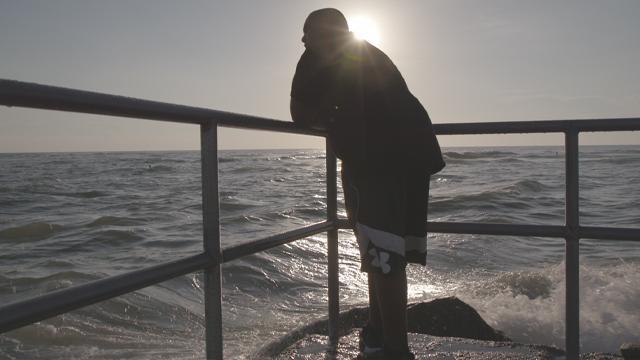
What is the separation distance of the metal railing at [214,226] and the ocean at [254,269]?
0.14 metres

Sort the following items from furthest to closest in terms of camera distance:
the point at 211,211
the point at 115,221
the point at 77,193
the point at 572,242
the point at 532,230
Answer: the point at 77,193, the point at 115,221, the point at 532,230, the point at 572,242, the point at 211,211

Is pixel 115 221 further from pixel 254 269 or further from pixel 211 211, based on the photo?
pixel 211 211

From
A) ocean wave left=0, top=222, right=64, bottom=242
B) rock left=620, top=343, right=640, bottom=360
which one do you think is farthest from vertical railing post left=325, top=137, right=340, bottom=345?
ocean wave left=0, top=222, right=64, bottom=242

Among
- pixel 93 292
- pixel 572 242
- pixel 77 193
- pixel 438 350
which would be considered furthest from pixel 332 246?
pixel 77 193

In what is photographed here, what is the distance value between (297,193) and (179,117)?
48.3 ft

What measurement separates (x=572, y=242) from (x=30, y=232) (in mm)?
9744

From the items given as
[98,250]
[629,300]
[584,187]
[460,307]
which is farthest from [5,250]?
[584,187]

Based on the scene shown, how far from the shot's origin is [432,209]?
527 inches

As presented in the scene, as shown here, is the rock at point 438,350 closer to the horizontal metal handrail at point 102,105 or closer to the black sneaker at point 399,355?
the black sneaker at point 399,355

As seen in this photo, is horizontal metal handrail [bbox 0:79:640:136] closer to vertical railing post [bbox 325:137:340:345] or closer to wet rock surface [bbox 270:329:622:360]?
vertical railing post [bbox 325:137:340:345]

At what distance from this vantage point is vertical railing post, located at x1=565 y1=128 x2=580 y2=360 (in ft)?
6.73

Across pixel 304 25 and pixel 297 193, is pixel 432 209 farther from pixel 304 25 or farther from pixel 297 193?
pixel 304 25

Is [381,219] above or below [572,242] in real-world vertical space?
above

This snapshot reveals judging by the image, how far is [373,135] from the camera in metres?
1.78
